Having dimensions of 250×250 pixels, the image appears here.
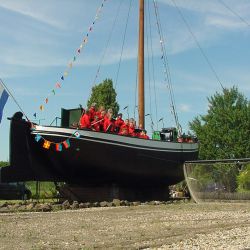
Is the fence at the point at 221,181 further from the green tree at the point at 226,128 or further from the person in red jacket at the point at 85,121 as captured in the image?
the green tree at the point at 226,128

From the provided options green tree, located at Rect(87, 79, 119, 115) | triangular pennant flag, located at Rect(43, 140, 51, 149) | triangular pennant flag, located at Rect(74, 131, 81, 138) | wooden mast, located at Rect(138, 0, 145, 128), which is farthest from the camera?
green tree, located at Rect(87, 79, 119, 115)

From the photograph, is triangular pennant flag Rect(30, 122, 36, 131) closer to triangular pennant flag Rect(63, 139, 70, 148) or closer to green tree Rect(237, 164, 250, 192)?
triangular pennant flag Rect(63, 139, 70, 148)

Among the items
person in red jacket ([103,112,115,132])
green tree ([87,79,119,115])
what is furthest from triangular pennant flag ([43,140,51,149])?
green tree ([87,79,119,115])

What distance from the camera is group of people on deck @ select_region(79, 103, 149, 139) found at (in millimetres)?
17797

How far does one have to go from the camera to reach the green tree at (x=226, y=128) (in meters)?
39.8

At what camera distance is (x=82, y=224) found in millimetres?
10078

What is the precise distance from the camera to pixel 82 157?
1705 cm

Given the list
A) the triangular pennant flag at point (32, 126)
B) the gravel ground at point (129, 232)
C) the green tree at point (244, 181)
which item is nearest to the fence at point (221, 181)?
the green tree at point (244, 181)

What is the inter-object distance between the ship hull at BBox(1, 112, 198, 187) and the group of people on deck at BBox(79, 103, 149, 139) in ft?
1.72

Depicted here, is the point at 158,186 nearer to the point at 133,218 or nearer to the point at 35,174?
the point at 35,174

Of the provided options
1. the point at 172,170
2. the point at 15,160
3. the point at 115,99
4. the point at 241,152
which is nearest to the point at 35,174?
the point at 15,160

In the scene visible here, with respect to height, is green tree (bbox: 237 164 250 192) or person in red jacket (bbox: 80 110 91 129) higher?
person in red jacket (bbox: 80 110 91 129)

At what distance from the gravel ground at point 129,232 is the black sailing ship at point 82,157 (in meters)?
5.22

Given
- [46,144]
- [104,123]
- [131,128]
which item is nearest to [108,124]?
[104,123]
